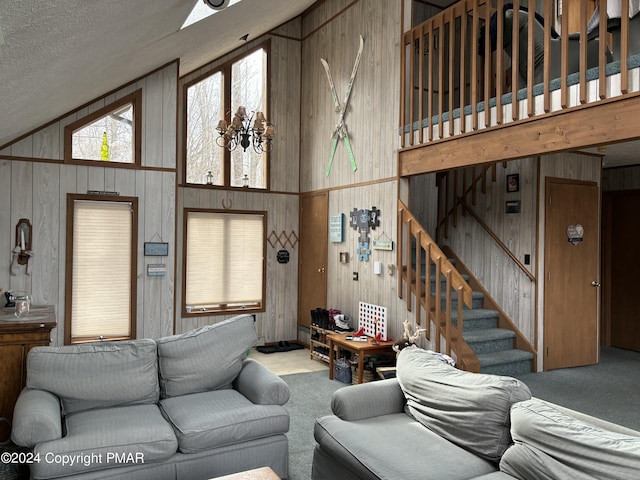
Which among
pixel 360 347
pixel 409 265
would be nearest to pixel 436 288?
pixel 409 265

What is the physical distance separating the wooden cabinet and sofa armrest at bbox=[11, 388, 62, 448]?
695 mm

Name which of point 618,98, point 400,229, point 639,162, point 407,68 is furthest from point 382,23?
point 639,162

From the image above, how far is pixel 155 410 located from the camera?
3.02m

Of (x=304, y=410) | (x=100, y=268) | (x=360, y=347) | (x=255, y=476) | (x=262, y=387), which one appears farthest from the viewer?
(x=100, y=268)

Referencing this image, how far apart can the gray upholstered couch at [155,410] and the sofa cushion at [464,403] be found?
87cm

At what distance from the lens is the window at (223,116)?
22.2ft

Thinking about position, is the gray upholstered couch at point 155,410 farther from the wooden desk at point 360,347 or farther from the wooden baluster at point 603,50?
the wooden baluster at point 603,50

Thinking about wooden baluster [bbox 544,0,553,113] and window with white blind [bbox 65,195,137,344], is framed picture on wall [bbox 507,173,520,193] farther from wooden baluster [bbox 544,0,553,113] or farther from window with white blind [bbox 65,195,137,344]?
window with white blind [bbox 65,195,137,344]

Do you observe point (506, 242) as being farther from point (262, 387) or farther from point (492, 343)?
point (262, 387)

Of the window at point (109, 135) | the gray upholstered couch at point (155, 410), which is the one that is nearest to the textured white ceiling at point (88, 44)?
the window at point (109, 135)

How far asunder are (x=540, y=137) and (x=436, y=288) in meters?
1.79

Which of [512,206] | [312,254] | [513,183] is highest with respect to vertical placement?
[513,183]

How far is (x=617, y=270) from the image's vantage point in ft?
23.1

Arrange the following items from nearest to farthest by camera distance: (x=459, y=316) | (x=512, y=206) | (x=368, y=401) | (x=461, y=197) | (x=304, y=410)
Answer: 1. (x=368, y=401)
2. (x=304, y=410)
3. (x=459, y=316)
4. (x=512, y=206)
5. (x=461, y=197)
